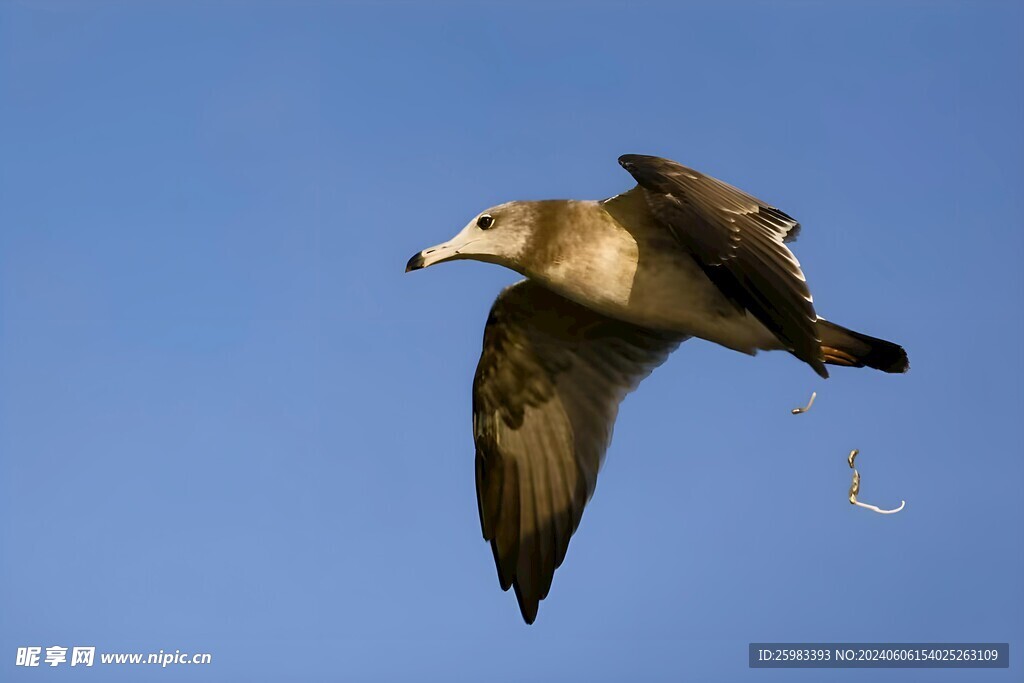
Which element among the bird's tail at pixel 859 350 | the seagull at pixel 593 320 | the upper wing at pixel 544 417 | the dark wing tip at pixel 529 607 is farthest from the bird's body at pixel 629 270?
the dark wing tip at pixel 529 607

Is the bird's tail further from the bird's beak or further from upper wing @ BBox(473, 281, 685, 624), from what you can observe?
the bird's beak

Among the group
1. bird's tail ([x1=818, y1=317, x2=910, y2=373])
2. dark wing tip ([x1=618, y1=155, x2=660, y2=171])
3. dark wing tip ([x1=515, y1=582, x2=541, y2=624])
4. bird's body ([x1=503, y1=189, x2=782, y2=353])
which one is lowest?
dark wing tip ([x1=515, y1=582, x2=541, y2=624])

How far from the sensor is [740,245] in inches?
298

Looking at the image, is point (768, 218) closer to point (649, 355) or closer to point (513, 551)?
point (649, 355)

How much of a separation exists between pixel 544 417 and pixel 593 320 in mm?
805

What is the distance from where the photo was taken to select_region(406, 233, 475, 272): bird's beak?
8562 mm

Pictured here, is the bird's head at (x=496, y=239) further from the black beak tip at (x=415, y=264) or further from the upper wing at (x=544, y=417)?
the upper wing at (x=544, y=417)

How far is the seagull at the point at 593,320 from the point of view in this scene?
24.8ft

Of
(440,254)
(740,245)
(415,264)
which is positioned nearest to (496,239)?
(440,254)

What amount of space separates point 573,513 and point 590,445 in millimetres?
503

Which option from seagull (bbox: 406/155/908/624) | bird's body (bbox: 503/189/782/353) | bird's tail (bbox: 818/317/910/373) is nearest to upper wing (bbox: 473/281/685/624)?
seagull (bbox: 406/155/908/624)

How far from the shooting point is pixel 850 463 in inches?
327

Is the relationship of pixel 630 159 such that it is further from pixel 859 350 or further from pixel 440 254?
pixel 859 350

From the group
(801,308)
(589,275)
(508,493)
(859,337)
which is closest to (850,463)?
(859,337)
